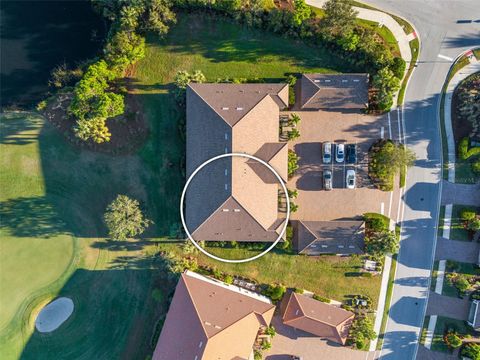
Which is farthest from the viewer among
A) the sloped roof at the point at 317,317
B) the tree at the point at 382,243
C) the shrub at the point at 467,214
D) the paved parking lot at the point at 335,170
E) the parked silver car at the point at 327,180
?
the paved parking lot at the point at 335,170

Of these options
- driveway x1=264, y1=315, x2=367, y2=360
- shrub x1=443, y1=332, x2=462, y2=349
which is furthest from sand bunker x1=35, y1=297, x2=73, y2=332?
shrub x1=443, y1=332, x2=462, y2=349

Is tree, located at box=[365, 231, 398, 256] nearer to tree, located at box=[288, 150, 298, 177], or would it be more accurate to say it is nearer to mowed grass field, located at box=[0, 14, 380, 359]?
mowed grass field, located at box=[0, 14, 380, 359]

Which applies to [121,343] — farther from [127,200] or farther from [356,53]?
[356,53]

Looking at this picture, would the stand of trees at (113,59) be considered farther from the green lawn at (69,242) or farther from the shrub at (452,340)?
the shrub at (452,340)

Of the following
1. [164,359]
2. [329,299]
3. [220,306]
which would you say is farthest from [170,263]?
[329,299]

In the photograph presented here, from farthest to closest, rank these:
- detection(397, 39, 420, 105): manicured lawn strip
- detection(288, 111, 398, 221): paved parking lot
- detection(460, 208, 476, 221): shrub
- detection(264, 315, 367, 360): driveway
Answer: detection(264, 315, 367, 360): driveway
detection(288, 111, 398, 221): paved parking lot
detection(397, 39, 420, 105): manicured lawn strip
detection(460, 208, 476, 221): shrub

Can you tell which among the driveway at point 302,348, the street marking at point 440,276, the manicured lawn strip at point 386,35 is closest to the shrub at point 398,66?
the manicured lawn strip at point 386,35

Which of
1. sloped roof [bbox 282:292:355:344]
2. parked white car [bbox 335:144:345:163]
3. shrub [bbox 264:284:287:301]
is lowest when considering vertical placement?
sloped roof [bbox 282:292:355:344]
